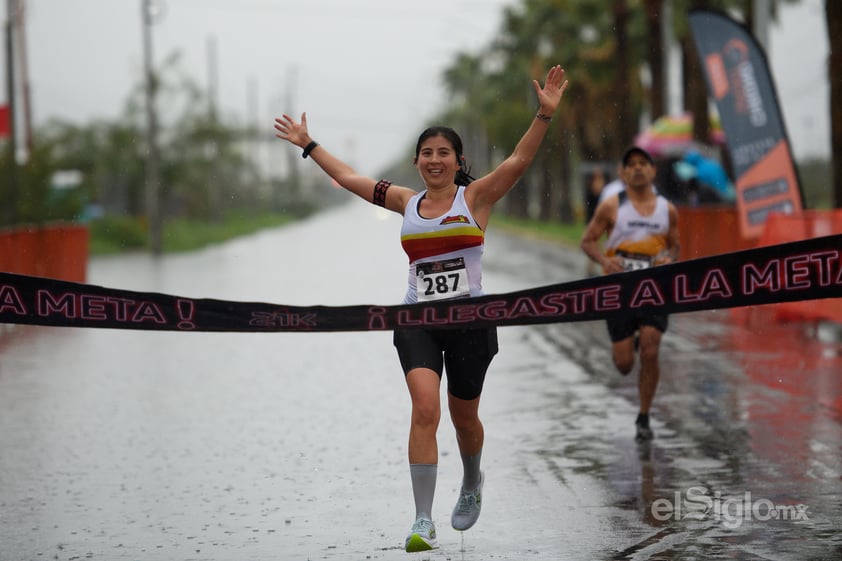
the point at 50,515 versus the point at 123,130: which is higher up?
the point at 123,130

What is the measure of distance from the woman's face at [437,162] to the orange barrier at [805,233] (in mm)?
9859

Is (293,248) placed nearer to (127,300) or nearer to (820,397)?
(820,397)

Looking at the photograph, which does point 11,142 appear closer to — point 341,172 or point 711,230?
point 711,230

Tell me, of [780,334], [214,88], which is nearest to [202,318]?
[780,334]

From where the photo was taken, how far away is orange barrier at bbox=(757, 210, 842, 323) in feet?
54.0

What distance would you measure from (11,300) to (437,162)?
1863 mm

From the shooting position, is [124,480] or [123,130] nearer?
[124,480]

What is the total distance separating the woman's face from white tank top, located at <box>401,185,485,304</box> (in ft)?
0.30

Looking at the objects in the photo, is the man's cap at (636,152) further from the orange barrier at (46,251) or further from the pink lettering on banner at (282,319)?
the orange barrier at (46,251)

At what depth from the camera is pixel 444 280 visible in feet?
21.4

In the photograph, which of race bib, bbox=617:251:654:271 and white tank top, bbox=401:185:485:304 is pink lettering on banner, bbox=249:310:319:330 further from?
race bib, bbox=617:251:654:271

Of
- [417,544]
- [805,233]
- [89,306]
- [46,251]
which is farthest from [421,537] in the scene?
[46,251]

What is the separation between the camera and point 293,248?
46.3 m

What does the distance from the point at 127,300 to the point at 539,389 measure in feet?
20.8
